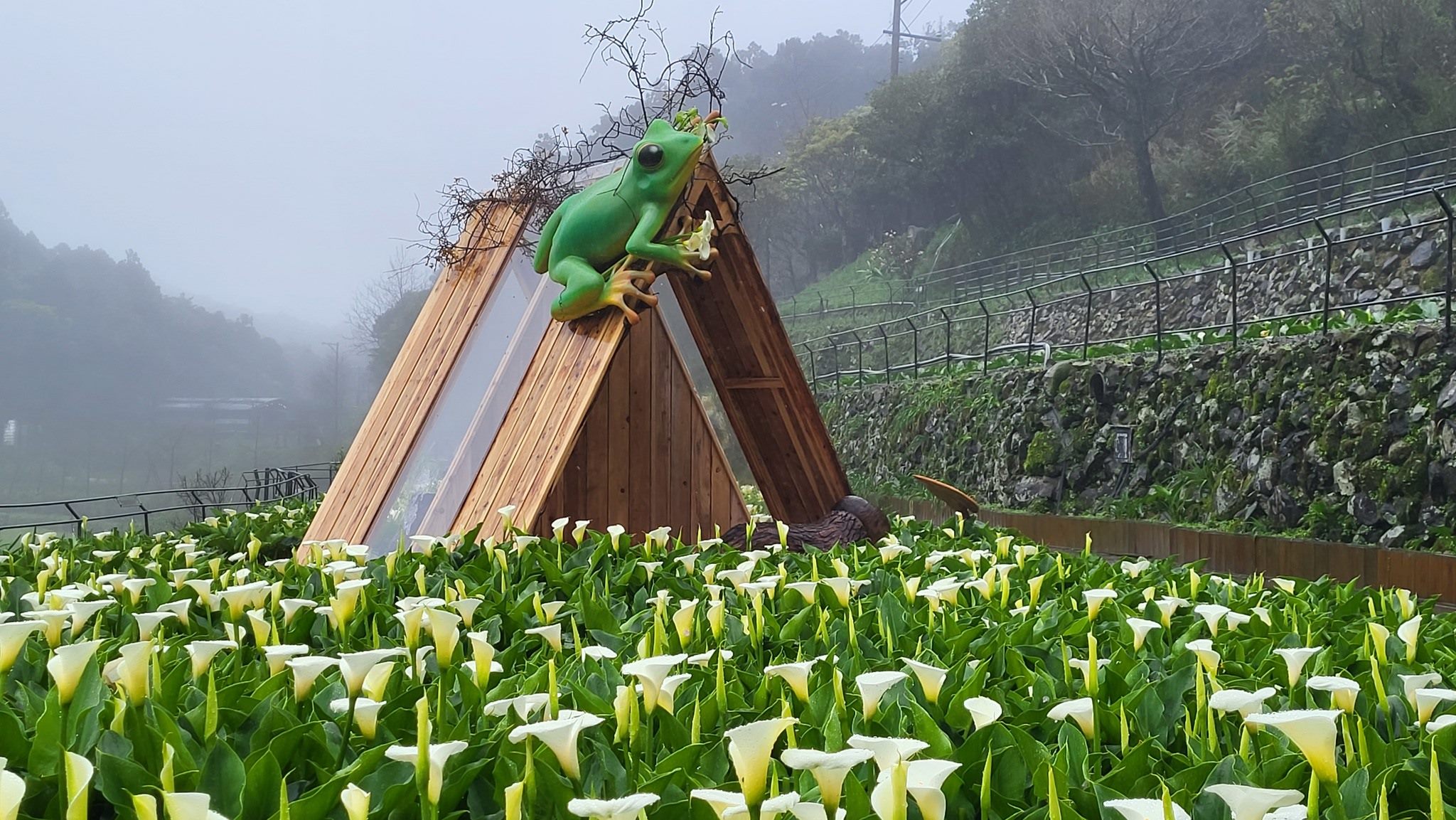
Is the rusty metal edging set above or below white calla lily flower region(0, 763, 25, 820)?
below

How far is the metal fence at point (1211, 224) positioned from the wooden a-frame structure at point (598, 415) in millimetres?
10852

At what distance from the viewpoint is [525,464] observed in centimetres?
390

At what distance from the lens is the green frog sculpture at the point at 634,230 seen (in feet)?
13.5

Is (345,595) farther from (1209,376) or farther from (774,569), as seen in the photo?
(1209,376)

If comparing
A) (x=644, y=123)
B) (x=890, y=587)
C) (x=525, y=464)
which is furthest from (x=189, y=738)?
(x=644, y=123)

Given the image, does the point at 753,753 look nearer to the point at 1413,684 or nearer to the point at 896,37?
the point at 1413,684

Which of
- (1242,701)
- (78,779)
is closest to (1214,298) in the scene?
(1242,701)

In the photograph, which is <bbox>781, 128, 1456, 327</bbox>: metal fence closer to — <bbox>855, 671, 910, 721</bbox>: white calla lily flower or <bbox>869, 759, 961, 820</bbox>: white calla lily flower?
<bbox>855, 671, 910, 721</bbox>: white calla lily flower

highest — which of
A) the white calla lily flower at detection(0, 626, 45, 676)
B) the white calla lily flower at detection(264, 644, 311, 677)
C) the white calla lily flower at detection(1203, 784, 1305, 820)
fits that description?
the white calla lily flower at detection(0, 626, 45, 676)

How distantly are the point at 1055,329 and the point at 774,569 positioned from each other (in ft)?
55.8

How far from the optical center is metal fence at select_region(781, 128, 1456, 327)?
49.5 feet

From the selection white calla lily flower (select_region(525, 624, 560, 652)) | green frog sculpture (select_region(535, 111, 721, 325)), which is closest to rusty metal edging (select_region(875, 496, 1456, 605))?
green frog sculpture (select_region(535, 111, 721, 325))

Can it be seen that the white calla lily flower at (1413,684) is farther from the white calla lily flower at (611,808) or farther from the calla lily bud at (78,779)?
the calla lily bud at (78,779)

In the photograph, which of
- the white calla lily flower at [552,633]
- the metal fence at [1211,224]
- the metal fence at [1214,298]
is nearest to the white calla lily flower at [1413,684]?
the white calla lily flower at [552,633]
